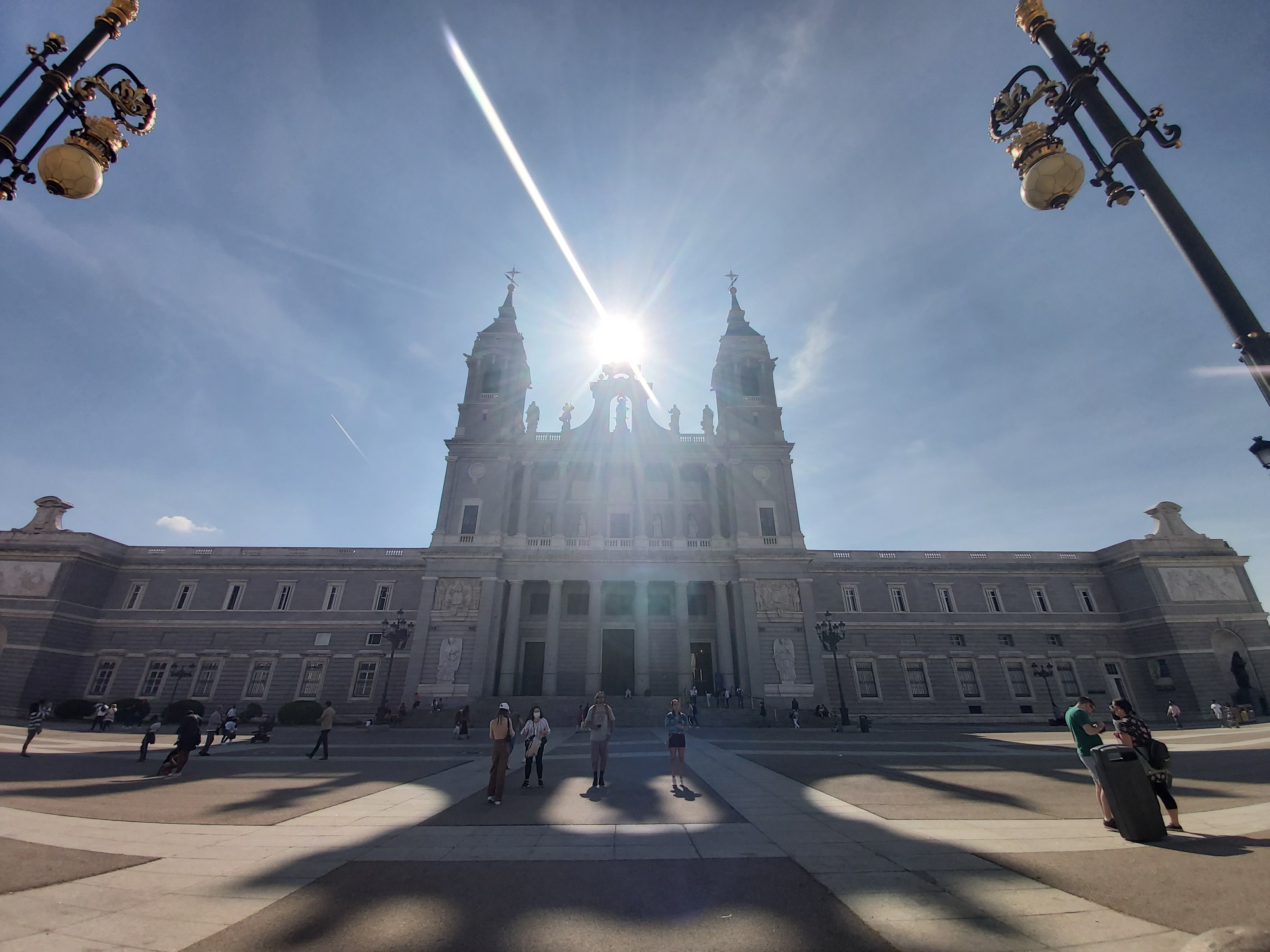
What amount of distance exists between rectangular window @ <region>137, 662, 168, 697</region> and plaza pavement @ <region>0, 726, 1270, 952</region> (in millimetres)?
31778

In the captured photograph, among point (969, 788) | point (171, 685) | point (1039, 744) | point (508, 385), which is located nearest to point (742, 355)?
point (508, 385)

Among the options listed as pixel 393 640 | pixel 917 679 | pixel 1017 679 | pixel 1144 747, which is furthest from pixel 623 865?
pixel 1017 679

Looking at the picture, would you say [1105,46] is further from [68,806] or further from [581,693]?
[581,693]

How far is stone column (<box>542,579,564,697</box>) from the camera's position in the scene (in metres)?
32.4

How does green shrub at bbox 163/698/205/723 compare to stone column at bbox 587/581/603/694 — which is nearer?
green shrub at bbox 163/698/205/723

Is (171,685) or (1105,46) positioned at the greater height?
(1105,46)

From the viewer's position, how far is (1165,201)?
4371 mm

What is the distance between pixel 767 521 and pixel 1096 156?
3434 centimetres

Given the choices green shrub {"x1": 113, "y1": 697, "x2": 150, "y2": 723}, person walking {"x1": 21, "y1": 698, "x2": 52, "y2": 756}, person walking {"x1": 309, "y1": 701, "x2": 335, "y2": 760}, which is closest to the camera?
person walking {"x1": 21, "y1": 698, "x2": 52, "y2": 756}

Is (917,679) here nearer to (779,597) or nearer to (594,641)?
(779,597)

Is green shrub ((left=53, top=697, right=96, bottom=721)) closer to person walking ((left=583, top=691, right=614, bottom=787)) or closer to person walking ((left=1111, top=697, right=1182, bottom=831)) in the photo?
person walking ((left=583, top=691, right=614, bottom=787))

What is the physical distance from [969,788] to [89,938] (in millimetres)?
12139

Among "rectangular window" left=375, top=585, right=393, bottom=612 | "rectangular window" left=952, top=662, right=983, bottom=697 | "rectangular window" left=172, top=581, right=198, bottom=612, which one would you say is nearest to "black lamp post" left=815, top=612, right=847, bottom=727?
"rectangular window" left=952, top=662, right=983, bottom=697

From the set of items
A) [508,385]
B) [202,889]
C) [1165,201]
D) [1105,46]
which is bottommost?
[202,889]
